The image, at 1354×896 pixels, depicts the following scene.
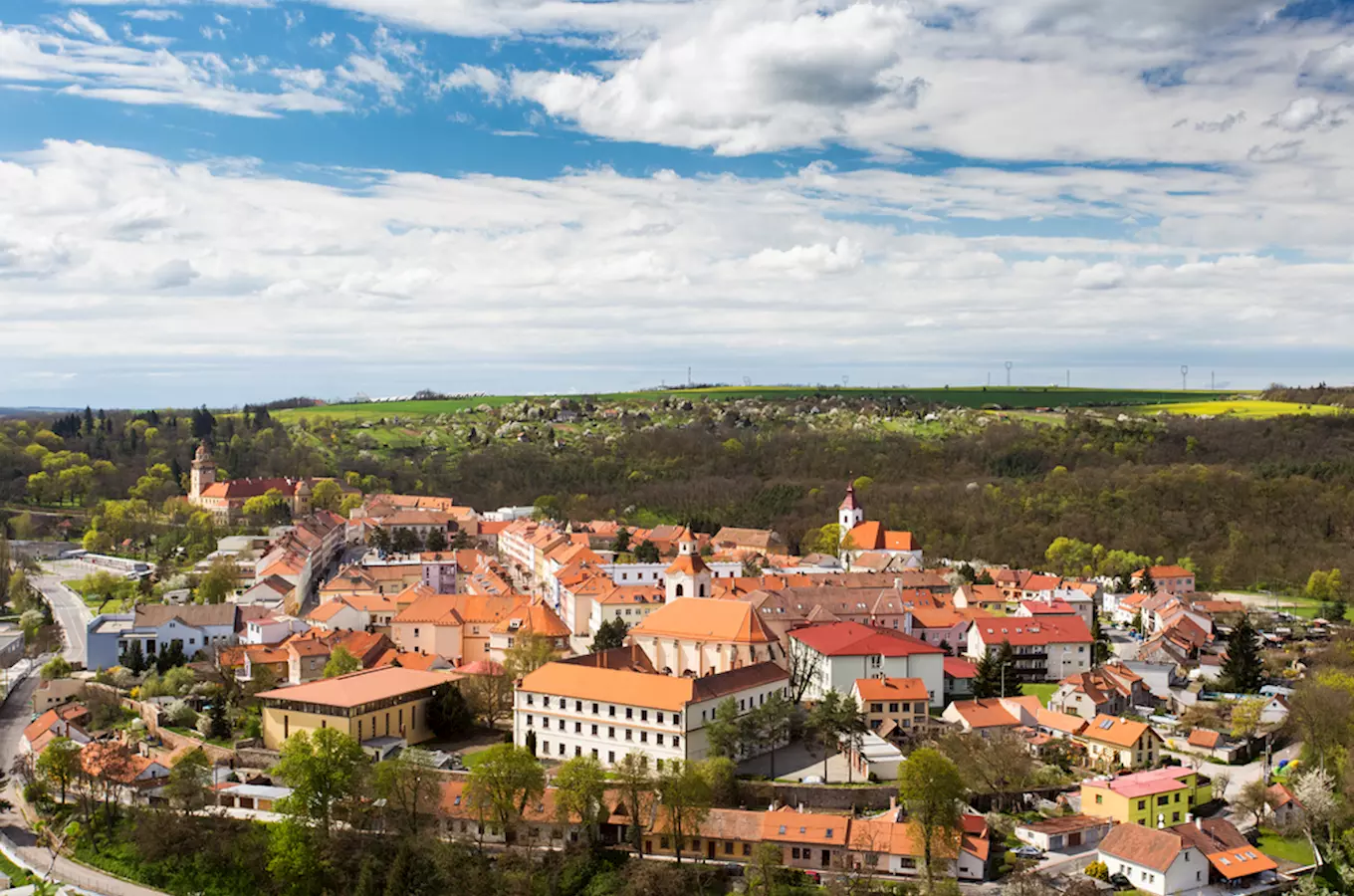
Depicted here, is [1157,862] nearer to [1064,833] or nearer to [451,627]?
[1064,833]

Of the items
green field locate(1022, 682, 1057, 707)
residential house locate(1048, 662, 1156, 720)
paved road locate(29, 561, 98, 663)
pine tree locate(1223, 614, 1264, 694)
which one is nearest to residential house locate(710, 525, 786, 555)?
green field locate(1022, 682, 1057, 707)

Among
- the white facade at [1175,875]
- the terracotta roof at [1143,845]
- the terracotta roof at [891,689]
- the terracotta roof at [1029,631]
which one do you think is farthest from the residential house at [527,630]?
the white facade at [1175,875]

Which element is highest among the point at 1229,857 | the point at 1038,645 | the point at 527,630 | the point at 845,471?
the point at 845,471

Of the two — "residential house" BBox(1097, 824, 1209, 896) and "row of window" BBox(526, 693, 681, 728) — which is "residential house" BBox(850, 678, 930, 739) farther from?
"residential house" BBox(1097, 824, 1209, 896)

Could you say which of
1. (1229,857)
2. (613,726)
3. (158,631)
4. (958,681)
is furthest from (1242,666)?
(158,631)

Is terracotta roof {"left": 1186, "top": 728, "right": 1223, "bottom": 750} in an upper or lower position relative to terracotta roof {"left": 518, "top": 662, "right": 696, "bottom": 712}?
lower

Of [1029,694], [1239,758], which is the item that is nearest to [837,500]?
[1029,694]

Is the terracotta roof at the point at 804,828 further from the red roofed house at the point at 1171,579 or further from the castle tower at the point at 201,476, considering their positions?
the castle tower at the point at 201,476
